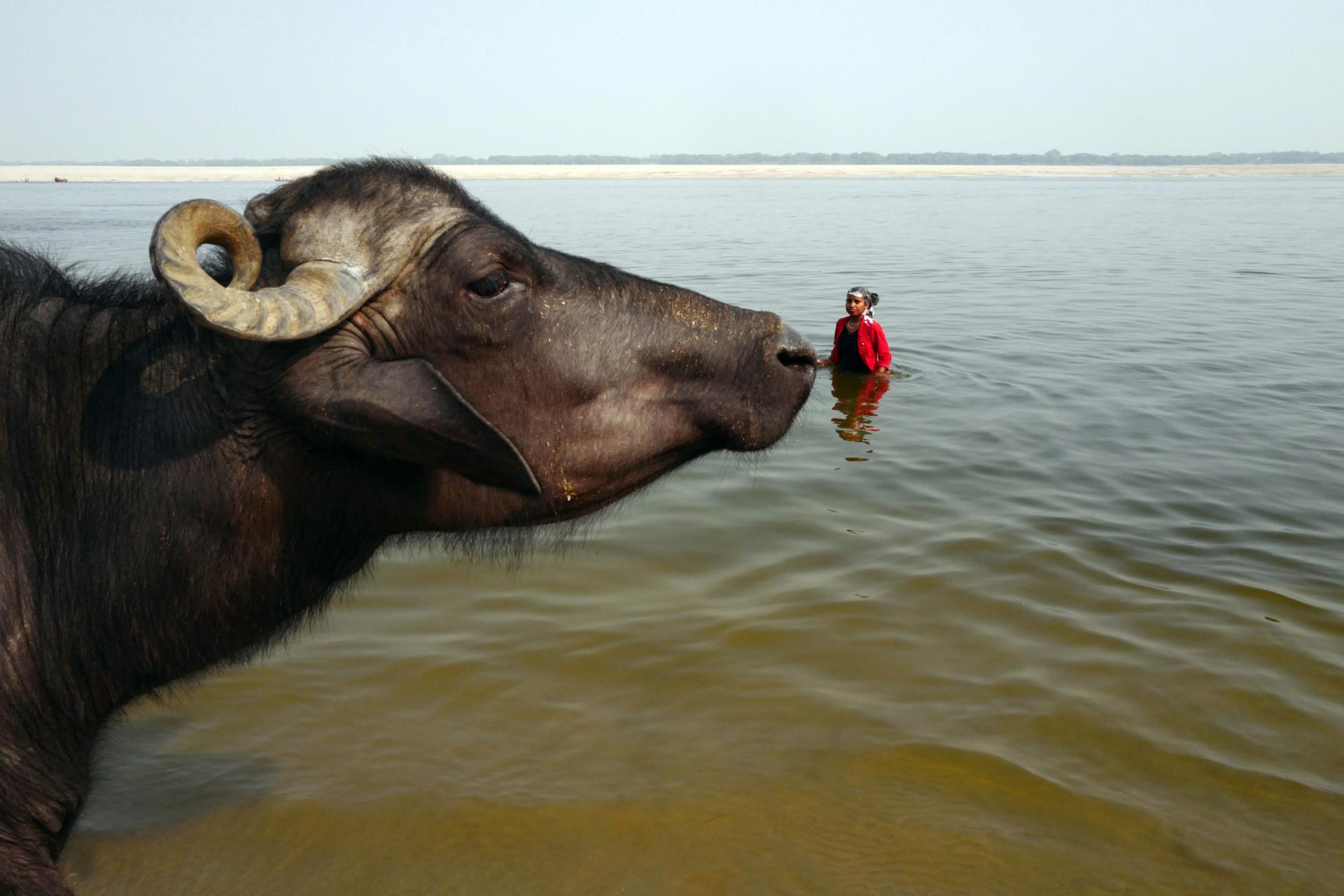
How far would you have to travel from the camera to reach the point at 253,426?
283 centimetres

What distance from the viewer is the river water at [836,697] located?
418 centimetres

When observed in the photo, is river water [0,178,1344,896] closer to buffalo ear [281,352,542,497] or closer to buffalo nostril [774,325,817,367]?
buffalo nostril [774,325,817,367]

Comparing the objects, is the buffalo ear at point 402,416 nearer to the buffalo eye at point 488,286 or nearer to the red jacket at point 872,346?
the buffalo eye at point 488,286

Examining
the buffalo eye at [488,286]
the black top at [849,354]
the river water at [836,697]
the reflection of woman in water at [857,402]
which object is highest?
the buffalo eye at [488,286]

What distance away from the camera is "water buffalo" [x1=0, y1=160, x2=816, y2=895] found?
2.68 meters

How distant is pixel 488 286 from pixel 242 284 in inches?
25.4

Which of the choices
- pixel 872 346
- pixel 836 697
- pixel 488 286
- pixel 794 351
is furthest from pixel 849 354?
pixel 488 286

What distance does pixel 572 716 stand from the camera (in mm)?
5254

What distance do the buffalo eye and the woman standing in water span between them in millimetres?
10293

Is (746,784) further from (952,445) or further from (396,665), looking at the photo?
(952,445)

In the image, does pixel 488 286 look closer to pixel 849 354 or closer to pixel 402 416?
pixel 402 416

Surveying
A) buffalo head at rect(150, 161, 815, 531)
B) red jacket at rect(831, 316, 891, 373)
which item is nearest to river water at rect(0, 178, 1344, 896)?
buffalo head at rect(150, 161, 815, 531)

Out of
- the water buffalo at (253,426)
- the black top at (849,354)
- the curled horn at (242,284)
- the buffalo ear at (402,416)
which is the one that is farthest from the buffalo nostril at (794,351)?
the black top at (849,354)

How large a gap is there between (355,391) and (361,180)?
729mm
